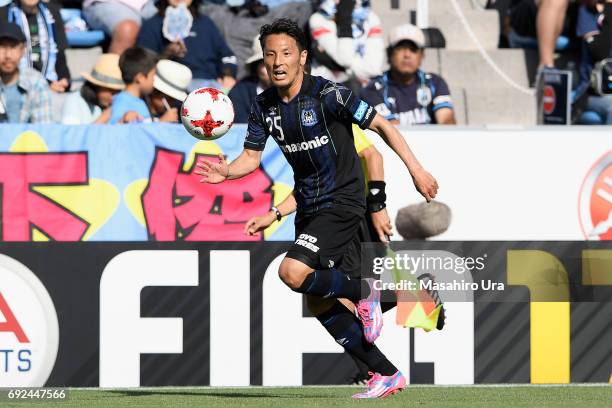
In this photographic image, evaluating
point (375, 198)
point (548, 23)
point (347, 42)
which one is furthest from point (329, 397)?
point (548, 23)

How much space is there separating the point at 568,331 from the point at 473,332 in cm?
61

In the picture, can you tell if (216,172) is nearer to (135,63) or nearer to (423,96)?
(135,63)

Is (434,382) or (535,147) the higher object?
(535,147)

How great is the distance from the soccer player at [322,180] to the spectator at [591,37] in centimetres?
607

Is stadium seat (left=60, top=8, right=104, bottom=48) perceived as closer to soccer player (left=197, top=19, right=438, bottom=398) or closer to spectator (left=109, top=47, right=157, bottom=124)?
spectator (left=109, top=47, right=157, bottom=124)

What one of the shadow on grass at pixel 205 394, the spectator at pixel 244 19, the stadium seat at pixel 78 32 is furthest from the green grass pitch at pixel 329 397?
the stadium seat at pixel 78 32

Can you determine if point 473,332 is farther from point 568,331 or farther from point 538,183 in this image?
point 538,183

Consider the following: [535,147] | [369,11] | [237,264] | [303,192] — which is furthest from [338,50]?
[303,192]

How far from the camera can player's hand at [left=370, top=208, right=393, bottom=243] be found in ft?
24.5

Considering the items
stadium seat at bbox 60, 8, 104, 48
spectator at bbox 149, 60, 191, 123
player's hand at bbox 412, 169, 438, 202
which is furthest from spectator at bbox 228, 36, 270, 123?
player's hand at bbox 412, 169, 438, 202

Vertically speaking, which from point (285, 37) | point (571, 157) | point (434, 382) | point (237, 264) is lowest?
point (434, 382)

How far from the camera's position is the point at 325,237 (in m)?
7.14

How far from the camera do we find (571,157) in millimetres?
10398

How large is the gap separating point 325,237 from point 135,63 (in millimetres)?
4029
